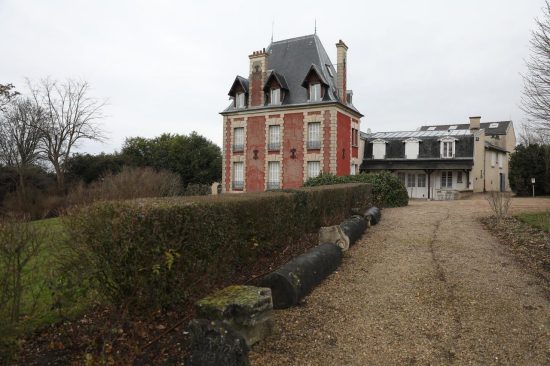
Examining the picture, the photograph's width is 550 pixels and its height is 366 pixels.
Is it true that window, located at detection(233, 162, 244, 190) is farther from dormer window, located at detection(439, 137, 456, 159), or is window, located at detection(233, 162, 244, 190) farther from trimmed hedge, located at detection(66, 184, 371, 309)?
trimmed hedge, located at detection(66, 184, 371, 309)

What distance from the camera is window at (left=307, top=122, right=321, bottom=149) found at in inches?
905

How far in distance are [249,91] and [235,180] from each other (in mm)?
5692

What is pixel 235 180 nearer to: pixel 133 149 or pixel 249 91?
pixel 249 91

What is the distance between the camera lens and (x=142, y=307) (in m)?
3.79

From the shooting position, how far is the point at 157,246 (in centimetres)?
369

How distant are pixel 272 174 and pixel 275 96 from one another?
4718mm

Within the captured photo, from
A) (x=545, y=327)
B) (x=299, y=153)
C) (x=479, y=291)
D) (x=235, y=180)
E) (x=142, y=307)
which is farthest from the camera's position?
(x=235, y=180)

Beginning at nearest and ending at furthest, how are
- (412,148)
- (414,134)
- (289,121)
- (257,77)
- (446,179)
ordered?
(289,121) → (257,77) → (446,179) → (412,148) → (414,134)

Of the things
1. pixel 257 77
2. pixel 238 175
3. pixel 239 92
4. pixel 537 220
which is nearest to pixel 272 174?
pixel 238 175

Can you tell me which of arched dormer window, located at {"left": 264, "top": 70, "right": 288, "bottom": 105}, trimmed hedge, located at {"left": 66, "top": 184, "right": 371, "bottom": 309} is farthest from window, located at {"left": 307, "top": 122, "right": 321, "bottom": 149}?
trimmed hedge, located at {"left": 66, "top": 184, "right": 371, "bottom": 309}

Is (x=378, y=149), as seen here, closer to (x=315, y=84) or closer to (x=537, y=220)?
(x=315, y=84)

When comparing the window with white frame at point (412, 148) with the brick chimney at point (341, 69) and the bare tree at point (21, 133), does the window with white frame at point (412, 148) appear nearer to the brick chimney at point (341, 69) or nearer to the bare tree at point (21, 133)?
the brick chimney at point (341, 69)

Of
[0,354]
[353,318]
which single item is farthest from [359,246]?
[0,354]

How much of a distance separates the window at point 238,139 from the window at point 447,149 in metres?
14.0
